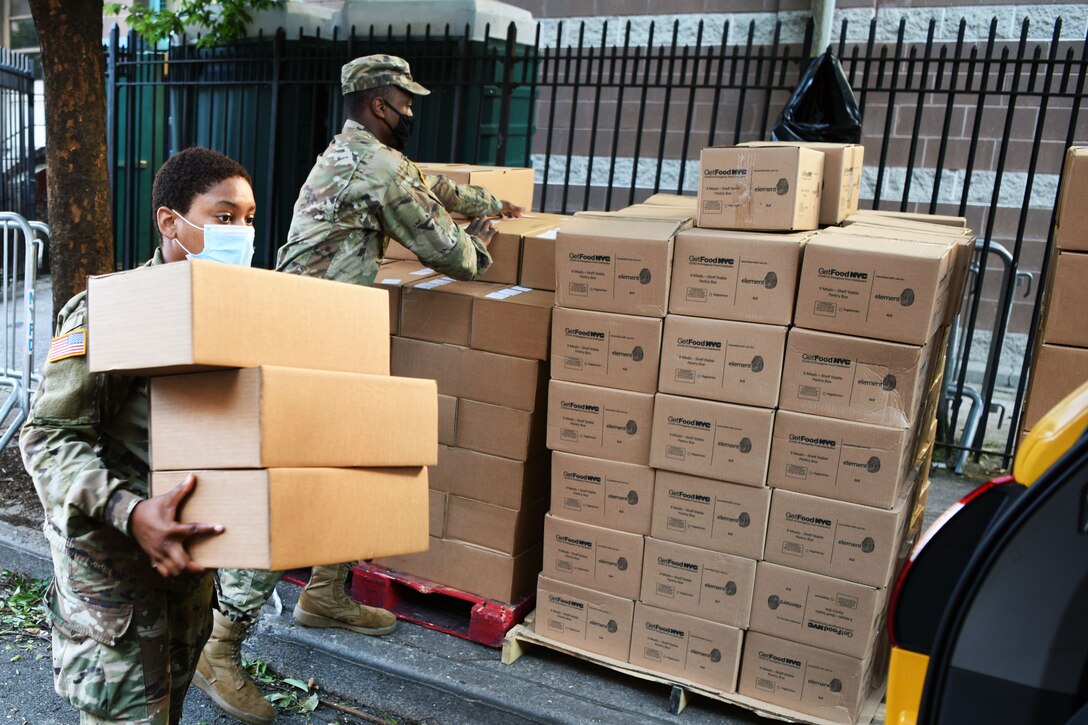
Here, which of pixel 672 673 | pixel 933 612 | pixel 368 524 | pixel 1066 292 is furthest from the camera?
pixel 672 673

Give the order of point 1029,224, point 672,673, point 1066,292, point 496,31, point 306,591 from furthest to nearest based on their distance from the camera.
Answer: point 1029,224 → point 496,31 → point 306,591 → point 672,673 → point 1066,292

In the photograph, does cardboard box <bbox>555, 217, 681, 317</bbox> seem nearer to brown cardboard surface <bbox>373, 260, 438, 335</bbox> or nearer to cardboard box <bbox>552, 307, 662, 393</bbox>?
cardboard box <bbox>552, 307, 662, 393</bbox>

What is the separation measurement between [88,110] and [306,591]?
294cm

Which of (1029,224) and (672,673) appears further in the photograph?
(1029,224)

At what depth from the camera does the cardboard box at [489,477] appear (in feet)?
12.0

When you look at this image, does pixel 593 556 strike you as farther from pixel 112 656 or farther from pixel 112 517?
pixel 112 517

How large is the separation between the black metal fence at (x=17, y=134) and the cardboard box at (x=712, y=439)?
9603mm

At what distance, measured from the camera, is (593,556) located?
344 centimetres

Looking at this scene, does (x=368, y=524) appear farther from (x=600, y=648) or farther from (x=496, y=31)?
(x=496, y=31)

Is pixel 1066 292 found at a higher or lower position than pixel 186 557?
higher

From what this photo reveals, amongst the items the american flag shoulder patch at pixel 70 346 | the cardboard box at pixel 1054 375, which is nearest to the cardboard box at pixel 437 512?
the american flag shoulder patch at pixel 70 346

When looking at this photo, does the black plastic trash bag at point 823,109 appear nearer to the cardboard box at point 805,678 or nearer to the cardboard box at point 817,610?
the cardboard box at point 817,610

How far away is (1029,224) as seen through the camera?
765 centimetres

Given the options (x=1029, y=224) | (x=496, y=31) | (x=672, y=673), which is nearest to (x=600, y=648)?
(x=672, y=673)
